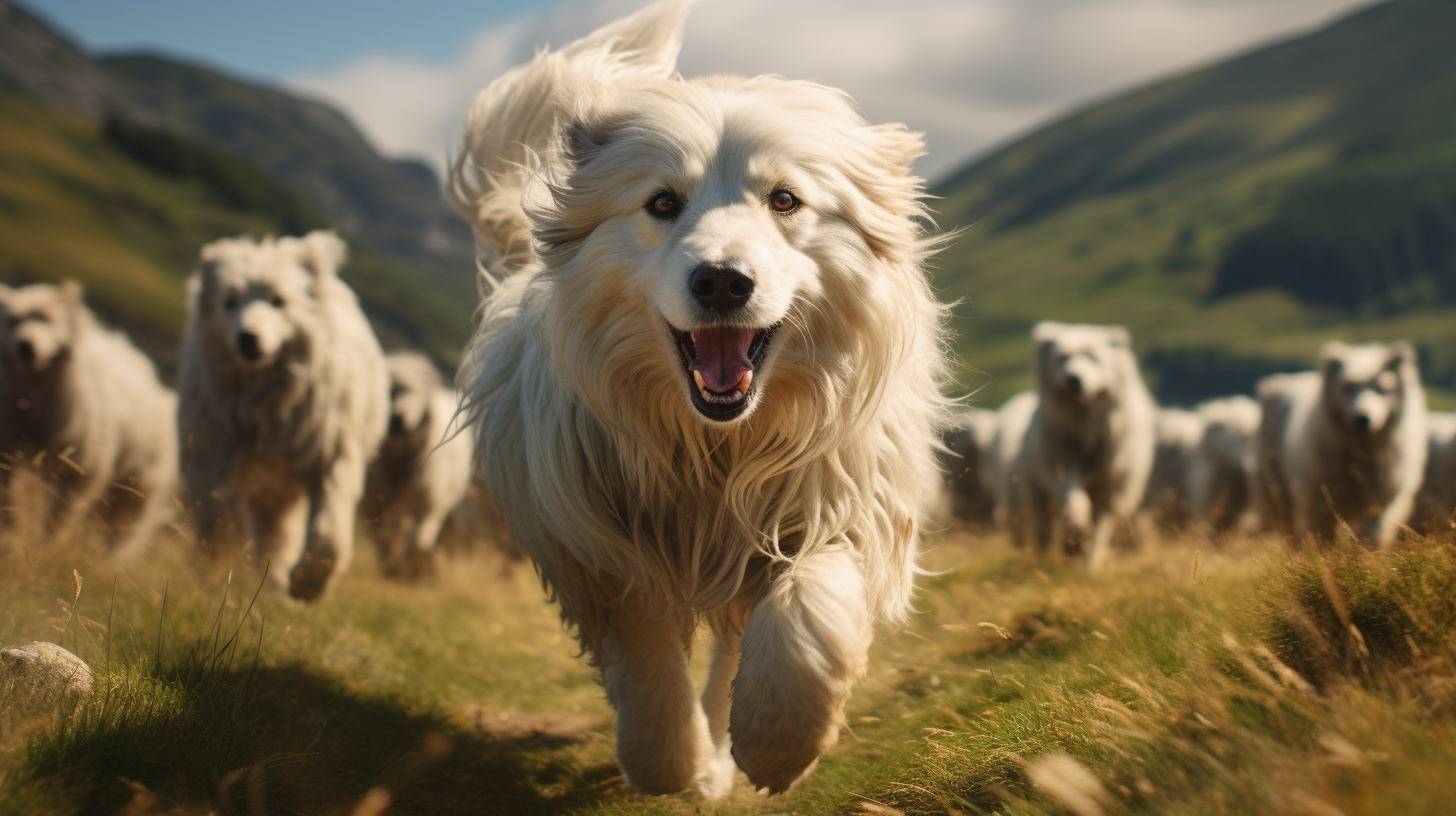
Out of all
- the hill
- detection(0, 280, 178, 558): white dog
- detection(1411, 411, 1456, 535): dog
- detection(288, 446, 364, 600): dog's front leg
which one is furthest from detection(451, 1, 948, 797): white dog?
the hill

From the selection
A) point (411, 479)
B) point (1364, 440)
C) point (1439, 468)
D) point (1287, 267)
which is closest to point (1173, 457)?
point (1439, 468)

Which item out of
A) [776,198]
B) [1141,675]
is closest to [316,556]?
[776,198]

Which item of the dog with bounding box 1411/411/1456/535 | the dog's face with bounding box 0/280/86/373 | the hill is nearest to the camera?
the dog's face with bounding box 0/280/86/373

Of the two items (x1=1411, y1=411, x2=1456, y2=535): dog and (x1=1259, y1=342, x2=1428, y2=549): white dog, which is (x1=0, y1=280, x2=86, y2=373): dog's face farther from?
(x1=1411, y1=411, x2=1456, y2=535): dog

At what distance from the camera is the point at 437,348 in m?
139

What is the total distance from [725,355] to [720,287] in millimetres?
286

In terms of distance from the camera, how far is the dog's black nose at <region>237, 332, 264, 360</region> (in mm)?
7133

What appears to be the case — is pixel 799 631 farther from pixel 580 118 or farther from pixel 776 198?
pixel 580 118

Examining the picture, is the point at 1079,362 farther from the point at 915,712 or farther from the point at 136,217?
the point at 136,217

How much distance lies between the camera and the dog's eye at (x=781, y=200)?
3.61m

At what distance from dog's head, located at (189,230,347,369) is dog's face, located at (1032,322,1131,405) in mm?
6835

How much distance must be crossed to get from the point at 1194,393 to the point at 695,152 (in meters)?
152

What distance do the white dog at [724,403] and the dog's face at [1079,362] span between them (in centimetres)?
634

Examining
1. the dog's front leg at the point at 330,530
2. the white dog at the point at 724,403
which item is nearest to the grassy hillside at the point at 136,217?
the dog's front leg at the point at 330,530
